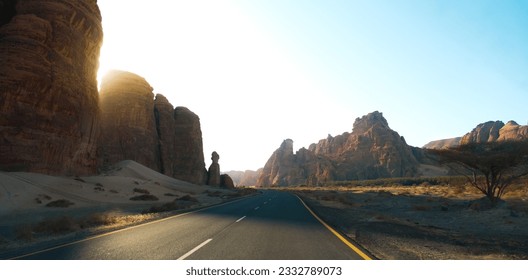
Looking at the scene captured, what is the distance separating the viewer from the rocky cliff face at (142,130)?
2734 inches

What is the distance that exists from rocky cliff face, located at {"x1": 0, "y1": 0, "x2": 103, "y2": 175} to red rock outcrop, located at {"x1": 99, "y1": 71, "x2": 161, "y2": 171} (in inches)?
940

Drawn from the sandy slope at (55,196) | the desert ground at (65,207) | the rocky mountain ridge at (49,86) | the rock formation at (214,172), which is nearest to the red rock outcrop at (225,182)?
the rock formation at (214,172)

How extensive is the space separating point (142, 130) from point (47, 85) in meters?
37.0

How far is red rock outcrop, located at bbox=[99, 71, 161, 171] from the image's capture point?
68750mm

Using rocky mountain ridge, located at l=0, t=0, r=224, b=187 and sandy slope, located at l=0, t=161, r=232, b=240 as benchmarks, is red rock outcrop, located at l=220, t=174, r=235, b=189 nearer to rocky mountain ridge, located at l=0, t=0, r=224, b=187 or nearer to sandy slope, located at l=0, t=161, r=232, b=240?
sandy slope, located at l=0, t=161, r=232, b=240

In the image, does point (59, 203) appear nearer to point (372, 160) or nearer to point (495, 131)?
point (372, 160)

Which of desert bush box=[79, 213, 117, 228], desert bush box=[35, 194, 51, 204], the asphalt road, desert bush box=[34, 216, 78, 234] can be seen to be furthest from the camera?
desert bush box=[35, 194, 51, 204]

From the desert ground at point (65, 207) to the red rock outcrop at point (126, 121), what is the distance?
784 inches

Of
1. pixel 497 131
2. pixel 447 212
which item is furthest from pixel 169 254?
pixel 497 131

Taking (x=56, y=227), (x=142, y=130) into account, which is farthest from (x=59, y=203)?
(x=142, y=130)

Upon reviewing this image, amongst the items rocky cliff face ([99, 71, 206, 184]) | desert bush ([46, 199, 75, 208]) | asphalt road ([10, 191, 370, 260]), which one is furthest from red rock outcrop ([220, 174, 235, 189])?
asphalt road ([10, 191, 370, 260])

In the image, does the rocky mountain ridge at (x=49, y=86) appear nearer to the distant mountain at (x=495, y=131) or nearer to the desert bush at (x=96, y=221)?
the desert bush at (x=96, y=221)

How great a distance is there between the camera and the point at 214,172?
348 feet

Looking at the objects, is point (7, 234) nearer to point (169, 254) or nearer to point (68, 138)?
point (169, 254)
